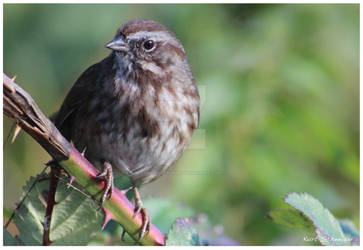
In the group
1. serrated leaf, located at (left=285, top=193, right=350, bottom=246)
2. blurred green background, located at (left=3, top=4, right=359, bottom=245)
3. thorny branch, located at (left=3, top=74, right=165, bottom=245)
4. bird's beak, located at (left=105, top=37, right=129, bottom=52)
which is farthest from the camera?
blurred green background, located at (left=3, top=4, right=359, bottom=245)

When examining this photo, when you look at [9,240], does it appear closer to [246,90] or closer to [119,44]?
[119,44]

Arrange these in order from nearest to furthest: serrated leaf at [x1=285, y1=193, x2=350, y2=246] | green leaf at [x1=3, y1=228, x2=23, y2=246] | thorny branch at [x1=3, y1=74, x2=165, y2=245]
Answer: thorny branch at [x1=3, y1=74, x2=165, y2=245]
serrated leaf at [x1=285, y1=193, x2=350, y2=246]
green leaf at [x1=3, y1=228, x2=23, y2=246]

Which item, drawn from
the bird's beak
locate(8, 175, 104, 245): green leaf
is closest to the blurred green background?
the bird's beak

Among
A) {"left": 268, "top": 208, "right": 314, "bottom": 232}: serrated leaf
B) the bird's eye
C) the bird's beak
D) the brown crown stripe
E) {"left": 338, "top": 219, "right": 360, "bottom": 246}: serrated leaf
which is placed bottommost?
{"left": 338, "top": 219, "right": 360, "bottom": 246}: serrated leaf

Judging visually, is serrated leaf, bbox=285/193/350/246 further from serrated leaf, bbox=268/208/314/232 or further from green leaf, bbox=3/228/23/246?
green leaf, bbox=3/228/23/246

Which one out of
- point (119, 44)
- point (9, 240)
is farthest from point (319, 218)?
point (119, 44)

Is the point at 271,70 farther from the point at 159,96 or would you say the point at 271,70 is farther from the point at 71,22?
the point at 71,22

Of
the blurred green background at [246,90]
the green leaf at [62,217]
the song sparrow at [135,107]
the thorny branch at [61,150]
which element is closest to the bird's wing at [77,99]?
the song sparrow at [135,107]
